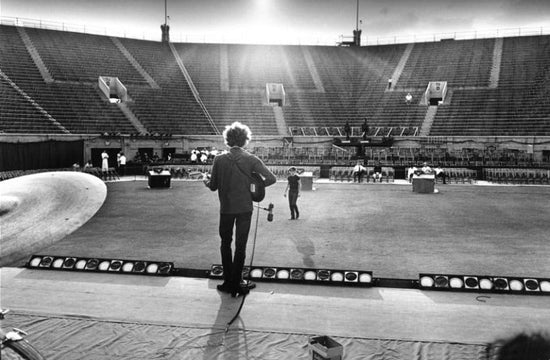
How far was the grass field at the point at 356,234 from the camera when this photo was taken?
8.25 meters

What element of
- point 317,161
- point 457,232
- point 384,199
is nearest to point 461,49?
point 317,161

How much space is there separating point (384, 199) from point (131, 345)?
15.4 metres

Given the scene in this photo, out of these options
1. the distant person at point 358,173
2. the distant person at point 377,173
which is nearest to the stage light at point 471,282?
the distant person at point 358,173

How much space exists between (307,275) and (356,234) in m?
4.43

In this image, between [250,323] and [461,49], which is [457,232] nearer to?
[250,323]

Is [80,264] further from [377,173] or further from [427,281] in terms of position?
[377,173]

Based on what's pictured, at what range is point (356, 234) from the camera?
11.1m

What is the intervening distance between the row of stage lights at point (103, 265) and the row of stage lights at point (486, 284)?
3.81 metres

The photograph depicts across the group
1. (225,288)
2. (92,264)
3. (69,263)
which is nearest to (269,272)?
(225,288)

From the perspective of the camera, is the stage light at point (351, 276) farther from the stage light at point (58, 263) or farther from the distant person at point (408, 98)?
the distant person at point (408, 98)

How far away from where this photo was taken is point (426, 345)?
4574 mm

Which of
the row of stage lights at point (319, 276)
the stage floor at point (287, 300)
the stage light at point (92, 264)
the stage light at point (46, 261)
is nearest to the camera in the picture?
the stage floor at point (287, 300)

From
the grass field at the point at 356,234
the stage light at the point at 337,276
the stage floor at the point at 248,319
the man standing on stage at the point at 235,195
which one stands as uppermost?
the man standing on stage at the point at 235,195

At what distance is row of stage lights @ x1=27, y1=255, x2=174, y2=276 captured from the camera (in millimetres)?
7211
